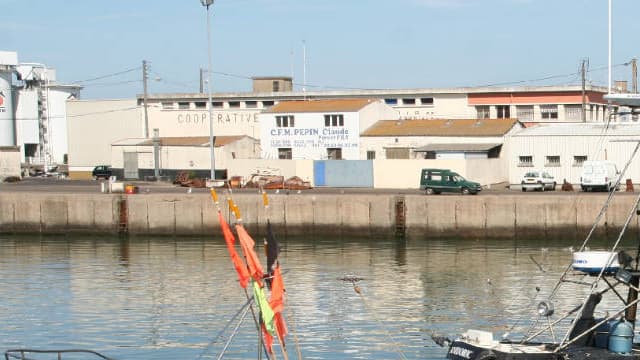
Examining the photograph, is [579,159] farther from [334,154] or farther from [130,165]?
[130,165]

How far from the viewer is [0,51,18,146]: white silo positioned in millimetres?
109312

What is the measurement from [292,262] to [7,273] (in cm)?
1339

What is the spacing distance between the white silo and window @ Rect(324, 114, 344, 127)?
4321cm

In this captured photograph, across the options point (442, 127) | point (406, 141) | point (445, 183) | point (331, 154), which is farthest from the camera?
point (331, 154)

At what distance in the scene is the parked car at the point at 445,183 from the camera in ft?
210

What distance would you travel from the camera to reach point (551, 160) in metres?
73.5

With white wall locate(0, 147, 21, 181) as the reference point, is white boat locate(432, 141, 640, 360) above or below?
below

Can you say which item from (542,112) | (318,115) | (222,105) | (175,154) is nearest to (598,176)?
(542,112)

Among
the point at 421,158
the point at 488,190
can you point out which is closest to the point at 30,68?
the point at 421,158

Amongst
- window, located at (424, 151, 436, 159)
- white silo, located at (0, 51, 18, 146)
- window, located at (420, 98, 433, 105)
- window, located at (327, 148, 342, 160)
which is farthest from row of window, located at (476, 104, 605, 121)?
white silo, located at (0, 51, 18, 146)

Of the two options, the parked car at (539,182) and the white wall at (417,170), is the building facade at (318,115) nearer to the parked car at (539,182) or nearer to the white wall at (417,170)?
the white wall at (417,170)

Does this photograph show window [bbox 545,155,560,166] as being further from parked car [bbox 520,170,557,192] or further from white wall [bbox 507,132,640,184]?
parked car [bbox 520,170,557,192]

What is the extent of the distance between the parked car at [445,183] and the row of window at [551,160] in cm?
1099

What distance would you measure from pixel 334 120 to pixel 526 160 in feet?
54.2
